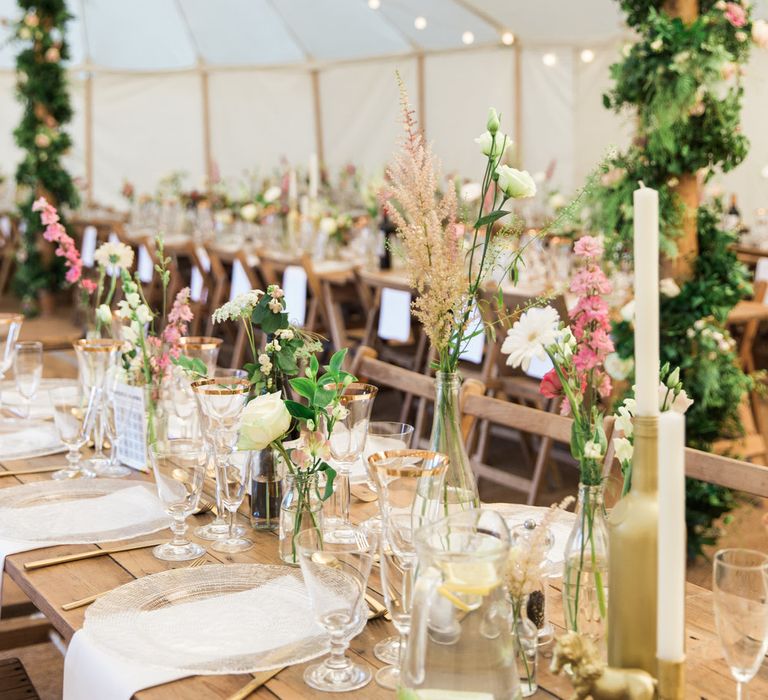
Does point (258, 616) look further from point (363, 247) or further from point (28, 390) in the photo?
point (363, 247)

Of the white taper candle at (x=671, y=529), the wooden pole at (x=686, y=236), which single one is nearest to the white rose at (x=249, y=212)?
the wooden pole at (x=686, y=236)

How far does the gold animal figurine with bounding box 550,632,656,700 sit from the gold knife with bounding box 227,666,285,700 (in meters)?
0.38

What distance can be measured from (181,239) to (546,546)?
20.7 ft

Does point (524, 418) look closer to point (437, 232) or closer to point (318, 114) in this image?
point (437, 232)

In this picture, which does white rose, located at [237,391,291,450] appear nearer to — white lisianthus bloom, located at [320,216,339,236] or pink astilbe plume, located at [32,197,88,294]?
pink astilbe plume, located at [32,197,88,294]

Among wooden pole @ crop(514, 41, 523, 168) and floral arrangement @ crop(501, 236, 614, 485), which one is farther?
wooden pole @ crop(514, 41, 523, 168)

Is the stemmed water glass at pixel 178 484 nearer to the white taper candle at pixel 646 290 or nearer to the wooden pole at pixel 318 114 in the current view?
the white taper candle at pixel 646 290

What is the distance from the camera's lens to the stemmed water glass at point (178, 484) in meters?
1.71

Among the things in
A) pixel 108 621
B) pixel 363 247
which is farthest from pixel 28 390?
pixel 363 247

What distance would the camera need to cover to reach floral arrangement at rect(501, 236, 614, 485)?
128cm

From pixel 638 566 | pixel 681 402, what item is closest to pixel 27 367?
pixel 681 402

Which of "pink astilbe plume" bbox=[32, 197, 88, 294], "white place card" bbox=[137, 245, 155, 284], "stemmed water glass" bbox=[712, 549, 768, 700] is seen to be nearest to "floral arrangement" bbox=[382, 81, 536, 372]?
"stemmed water glass" bbox=[712, 549, 768, 700]

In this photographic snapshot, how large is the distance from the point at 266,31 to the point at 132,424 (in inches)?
379

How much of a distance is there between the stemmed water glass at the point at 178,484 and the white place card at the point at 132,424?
497 mm
